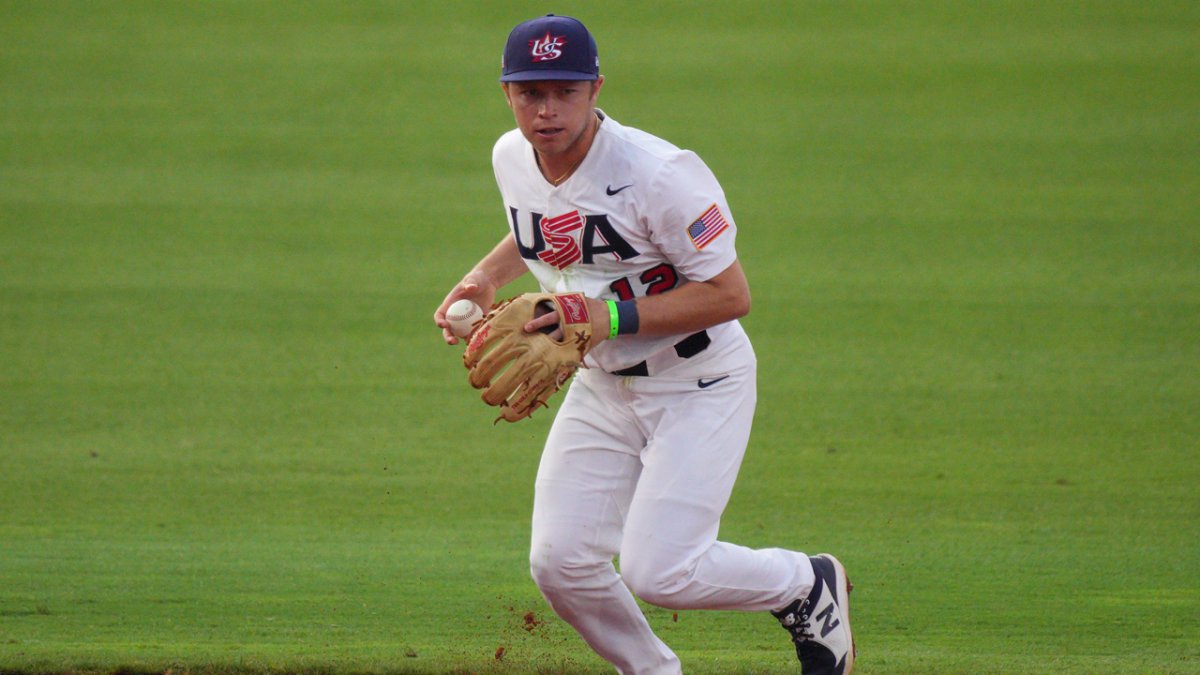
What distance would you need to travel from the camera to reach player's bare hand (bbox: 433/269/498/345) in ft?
14.8

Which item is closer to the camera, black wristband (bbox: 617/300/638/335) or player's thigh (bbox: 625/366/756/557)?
black wristband (bbox: 617/300/638/335)

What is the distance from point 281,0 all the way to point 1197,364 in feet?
32.3

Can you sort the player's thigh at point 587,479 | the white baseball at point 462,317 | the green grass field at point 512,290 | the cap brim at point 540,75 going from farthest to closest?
the green grass field at point 512,290 → the white baseball at point 462,317 → the player's thigh at point 587,479 → the cap brim at point 540,75

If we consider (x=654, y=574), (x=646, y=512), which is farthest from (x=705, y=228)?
(x=654, y=574)

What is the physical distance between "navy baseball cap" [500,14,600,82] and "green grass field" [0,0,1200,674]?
2165 mm

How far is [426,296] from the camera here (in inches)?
406

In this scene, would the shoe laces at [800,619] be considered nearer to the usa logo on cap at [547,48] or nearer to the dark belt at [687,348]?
the dark belt at [687,348]

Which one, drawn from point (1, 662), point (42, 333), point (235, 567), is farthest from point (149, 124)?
point (1, 662)

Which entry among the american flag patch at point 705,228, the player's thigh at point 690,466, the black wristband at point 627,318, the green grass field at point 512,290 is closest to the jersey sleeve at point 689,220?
the american flag patch at point 705,228

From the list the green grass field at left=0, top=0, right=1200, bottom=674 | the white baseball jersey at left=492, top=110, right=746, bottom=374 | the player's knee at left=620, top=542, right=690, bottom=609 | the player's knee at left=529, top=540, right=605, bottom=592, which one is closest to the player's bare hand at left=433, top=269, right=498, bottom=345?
the white baseball jersey at left=492, top=110, right=746, bottom=374

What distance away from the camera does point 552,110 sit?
4.03 meters

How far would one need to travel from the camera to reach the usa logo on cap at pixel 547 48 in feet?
13.1

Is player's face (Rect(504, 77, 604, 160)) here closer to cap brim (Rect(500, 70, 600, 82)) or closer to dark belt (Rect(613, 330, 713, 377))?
cap brim (Rect(500, 70, 600, 82))

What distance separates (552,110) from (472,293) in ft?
2.59
